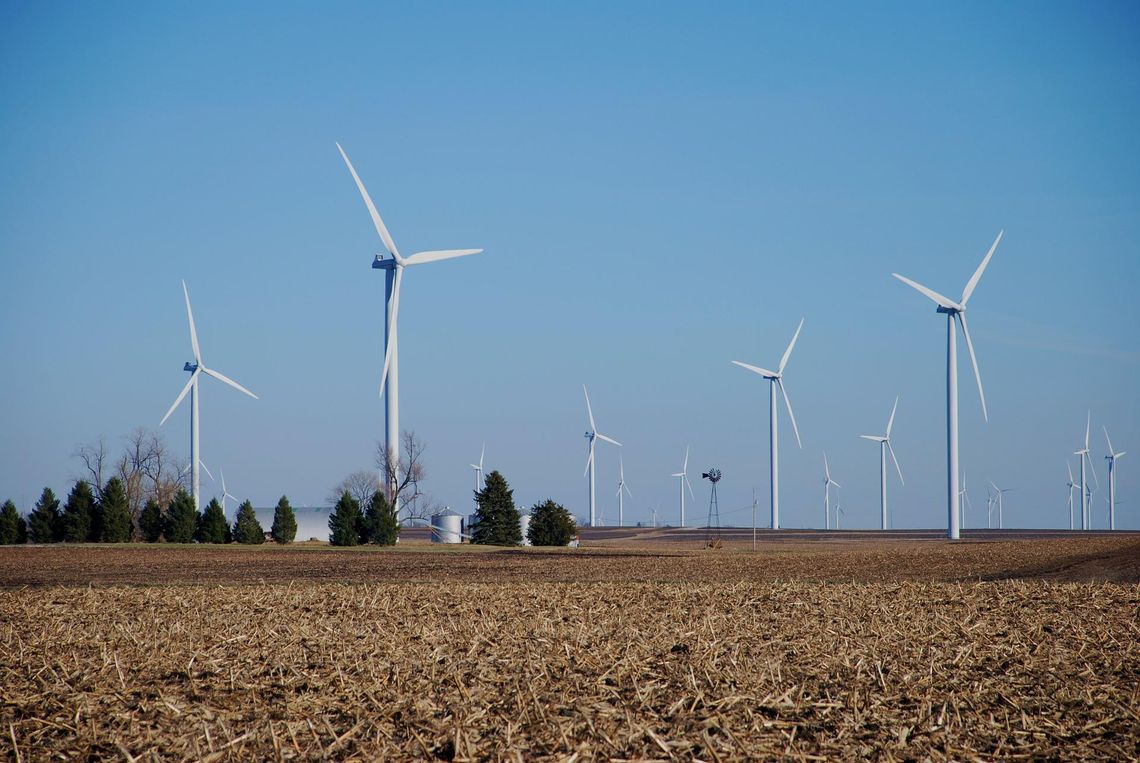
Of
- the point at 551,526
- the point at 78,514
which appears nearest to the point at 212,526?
the point at 78,514

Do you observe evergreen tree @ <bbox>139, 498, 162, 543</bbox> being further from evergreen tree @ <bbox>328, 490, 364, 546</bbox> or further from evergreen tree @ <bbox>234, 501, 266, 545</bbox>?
evergreen tree @ <bbox>328, 490, 364, 546</bbox>

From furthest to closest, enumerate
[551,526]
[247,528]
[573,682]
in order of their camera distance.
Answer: [247,528], [551,526], [573,682]

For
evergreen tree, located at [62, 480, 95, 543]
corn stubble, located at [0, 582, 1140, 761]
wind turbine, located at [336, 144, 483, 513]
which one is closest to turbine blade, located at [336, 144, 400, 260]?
wind turbine, located at [336, 144, 483, 513]

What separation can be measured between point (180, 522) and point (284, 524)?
6.84m

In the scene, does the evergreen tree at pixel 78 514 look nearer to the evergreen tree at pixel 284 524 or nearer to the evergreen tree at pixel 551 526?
the evergreen tree at pixel 284 524

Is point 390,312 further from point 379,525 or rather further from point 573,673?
point 573,673

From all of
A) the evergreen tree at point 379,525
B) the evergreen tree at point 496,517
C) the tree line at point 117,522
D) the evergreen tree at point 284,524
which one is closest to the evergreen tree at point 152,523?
the tree line at point 117,522

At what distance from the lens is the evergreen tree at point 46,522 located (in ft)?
254

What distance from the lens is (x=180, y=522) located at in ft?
254

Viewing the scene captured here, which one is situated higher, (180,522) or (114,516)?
(114,516)

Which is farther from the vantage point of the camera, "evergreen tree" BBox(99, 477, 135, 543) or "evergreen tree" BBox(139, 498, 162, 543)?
"evergreen tree" BBox(139, 498, 162, 543)

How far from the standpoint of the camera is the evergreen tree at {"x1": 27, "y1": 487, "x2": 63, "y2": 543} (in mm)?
77375

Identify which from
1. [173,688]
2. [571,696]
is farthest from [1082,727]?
[173,688]

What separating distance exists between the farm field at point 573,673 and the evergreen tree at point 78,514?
52.2 metres
